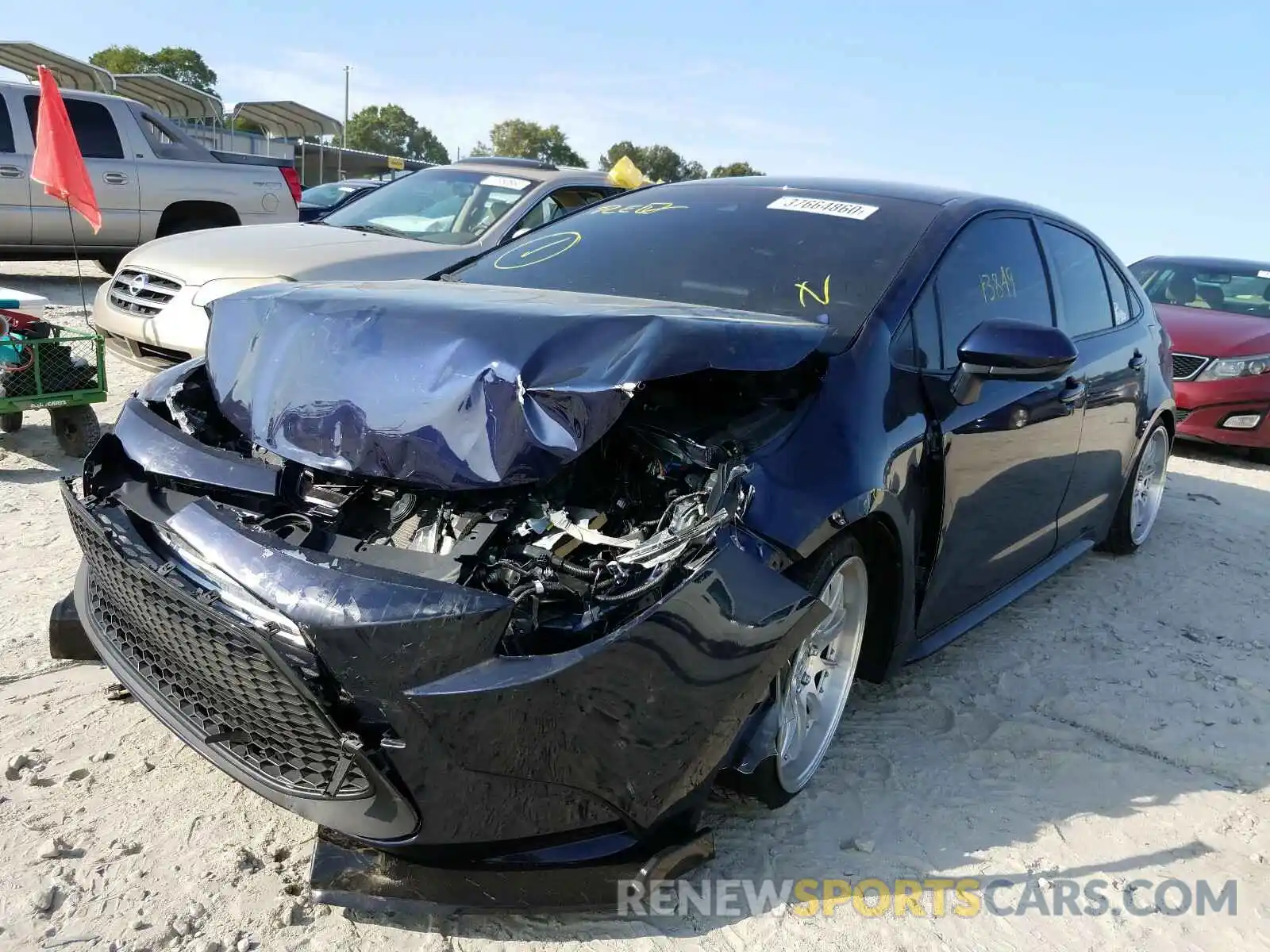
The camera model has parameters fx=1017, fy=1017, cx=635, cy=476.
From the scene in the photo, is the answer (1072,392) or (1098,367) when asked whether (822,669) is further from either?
(1098,367)

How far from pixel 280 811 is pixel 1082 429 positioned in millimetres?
3123

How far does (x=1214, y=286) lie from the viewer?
9383 millimetres

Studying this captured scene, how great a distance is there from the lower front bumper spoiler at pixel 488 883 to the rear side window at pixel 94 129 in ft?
34.4

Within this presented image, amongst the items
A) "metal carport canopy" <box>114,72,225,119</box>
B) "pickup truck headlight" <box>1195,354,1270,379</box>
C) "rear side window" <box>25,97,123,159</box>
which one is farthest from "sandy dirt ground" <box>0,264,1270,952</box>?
"metal carport canopy" <box>114,72,225,119</box>

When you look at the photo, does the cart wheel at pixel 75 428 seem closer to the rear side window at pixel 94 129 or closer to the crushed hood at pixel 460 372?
the crushed hood at pixel 460 372

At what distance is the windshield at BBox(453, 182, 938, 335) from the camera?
10.0ft

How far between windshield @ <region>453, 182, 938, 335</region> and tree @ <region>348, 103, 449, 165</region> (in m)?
68.3

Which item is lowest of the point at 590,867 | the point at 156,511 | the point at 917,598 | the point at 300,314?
the point at 590,867

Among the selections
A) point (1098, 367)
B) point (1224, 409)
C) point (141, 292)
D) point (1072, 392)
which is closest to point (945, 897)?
point (1072, 392)

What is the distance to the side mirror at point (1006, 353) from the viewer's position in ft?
9.50

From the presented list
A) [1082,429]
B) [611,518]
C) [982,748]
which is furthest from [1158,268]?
[611,518]

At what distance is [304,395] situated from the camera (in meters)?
2.43

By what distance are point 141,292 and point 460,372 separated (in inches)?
182

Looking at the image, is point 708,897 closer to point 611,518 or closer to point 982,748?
point 611,518
